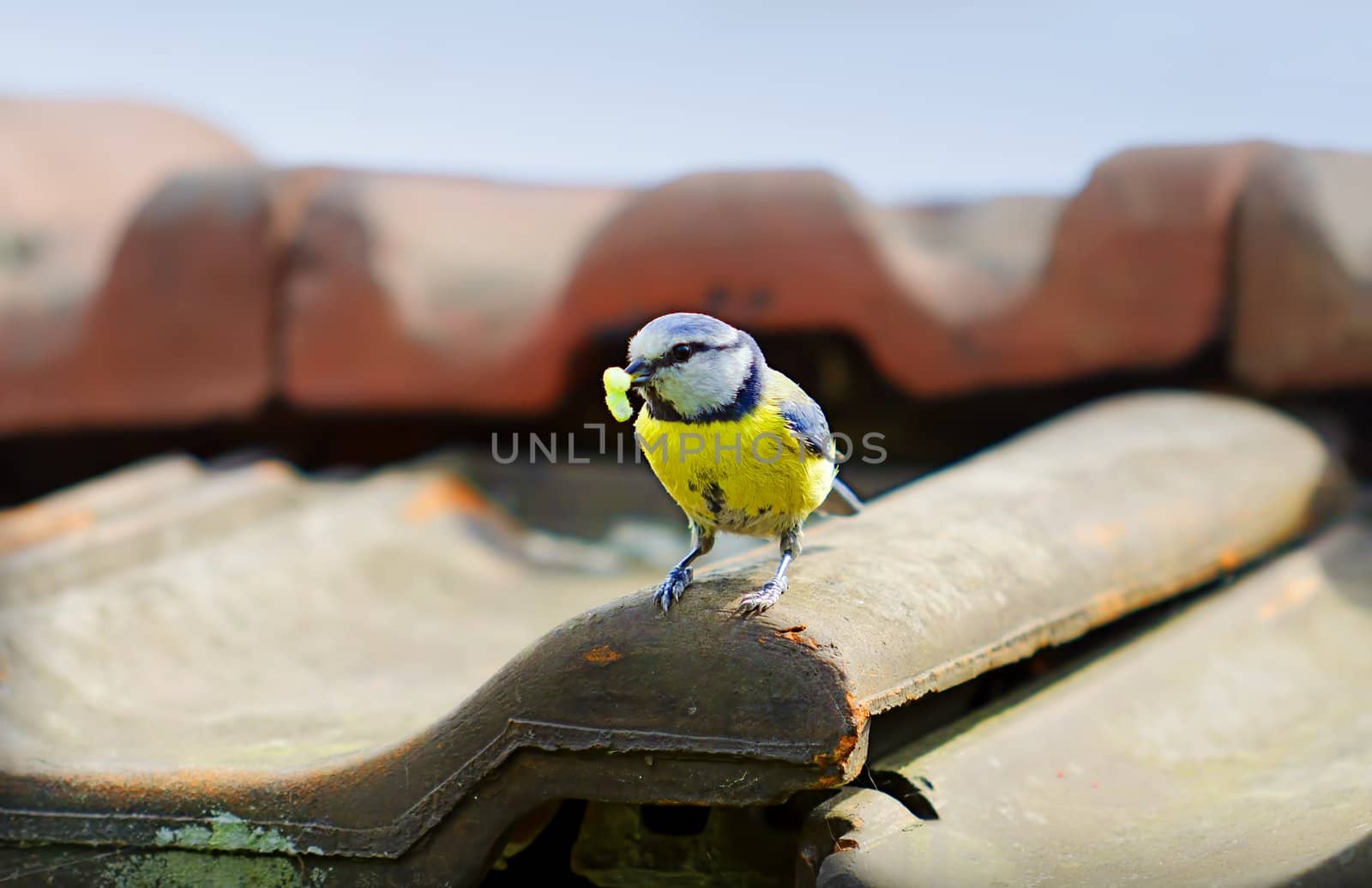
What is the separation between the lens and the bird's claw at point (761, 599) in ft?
5.32

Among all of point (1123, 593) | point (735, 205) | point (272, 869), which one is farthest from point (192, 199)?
point (1123, 593)

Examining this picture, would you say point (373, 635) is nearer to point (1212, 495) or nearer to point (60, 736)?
point (60, 736)

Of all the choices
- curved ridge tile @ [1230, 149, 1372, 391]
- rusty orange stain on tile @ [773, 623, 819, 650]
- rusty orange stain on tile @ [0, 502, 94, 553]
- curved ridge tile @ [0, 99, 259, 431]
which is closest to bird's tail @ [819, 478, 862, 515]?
rusty orange stain on tile @ [773, 623, 819, 650]

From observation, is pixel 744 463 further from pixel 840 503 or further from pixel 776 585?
pixel 840 503

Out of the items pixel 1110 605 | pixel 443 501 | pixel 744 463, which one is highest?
pixel 744 463

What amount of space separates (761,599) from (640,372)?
365 millimetres

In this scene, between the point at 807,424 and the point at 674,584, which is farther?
the point at 807,424

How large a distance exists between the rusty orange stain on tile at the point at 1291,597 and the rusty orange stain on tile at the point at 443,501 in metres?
2.24

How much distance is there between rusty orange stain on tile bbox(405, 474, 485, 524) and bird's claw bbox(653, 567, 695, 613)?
2.10 meters

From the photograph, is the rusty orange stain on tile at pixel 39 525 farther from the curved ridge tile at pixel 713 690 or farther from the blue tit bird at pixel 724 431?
the blue tit bird at pixel 724 431

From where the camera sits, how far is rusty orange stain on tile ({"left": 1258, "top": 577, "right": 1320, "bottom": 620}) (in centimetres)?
262

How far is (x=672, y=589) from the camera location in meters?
1.71

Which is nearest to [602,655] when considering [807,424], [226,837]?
[807,424]

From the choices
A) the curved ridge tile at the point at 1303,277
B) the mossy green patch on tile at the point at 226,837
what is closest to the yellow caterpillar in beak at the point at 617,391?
the mossy green patch on tile at the point at 226,837
